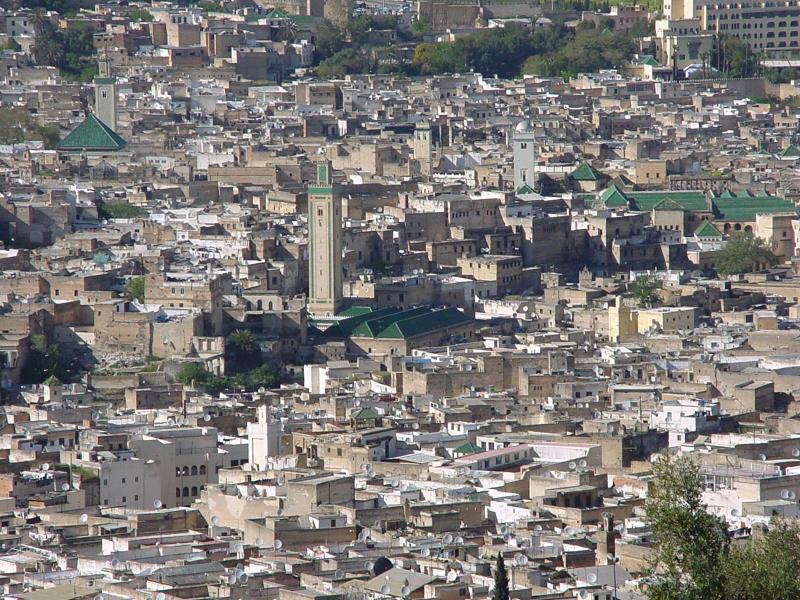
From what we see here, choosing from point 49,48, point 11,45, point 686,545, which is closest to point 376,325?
point 686,545

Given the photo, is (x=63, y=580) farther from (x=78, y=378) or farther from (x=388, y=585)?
(x=78, y=378)

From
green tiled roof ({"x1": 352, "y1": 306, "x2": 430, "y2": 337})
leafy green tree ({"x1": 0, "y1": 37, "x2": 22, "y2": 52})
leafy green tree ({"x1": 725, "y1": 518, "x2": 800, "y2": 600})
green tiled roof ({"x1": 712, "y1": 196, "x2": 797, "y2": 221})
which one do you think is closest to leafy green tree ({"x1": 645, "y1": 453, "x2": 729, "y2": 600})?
leafy green tree ({"x1": 725, "y1": 518, "x2": 800, "y2": 600})

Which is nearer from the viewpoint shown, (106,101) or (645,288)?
(645,288)

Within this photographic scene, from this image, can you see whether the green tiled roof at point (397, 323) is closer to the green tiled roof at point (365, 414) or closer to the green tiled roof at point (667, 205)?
the green tiled roof at point (365, 414)

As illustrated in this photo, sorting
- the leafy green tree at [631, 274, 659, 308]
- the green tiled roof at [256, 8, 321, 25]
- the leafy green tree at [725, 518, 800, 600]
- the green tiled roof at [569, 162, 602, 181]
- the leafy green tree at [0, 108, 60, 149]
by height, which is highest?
the leafy green tree at [725, 518, 800, 600]

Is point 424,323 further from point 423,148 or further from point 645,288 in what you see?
point 423,148

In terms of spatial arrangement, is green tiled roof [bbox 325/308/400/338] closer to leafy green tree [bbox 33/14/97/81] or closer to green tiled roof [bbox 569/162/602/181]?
green tiled roof [bbox 569/162/602/181]
